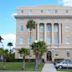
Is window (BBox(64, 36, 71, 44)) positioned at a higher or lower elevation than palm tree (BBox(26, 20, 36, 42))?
lower

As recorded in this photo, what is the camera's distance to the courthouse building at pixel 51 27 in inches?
4016

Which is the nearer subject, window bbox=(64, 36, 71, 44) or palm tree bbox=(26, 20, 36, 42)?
palm tree bbox=(26, 20, 36, 42)

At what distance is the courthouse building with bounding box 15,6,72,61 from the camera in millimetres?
102000

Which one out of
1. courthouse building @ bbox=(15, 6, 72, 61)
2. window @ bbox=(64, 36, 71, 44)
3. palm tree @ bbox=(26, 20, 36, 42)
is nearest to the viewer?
palm tree @ bbox=(26, 20, 36, 42)

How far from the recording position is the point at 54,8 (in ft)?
336

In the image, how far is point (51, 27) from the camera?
10356 centimetres

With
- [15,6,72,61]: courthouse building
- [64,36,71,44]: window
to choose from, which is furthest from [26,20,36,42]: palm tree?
[64,36,71,44]: window

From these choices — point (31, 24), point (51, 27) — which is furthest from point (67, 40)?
point (31, 24)

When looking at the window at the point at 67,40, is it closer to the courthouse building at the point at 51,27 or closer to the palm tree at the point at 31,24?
the courthouse building at the point at 51,27

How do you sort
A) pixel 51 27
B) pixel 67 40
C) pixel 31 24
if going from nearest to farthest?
pixel 31 24, pixel 67 40, pixel 51 27

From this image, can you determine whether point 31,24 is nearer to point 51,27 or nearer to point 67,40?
point 51,27

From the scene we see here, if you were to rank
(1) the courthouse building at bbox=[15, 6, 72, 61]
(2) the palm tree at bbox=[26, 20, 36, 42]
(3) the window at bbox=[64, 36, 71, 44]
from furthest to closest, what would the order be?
(1) the courthouse building at bbox=[15, 6, 72, 61]
(3) the window at bbox=[64, 36, 71, 44]
(2) the palm tree at bbox=[26, 20, 36, 42]

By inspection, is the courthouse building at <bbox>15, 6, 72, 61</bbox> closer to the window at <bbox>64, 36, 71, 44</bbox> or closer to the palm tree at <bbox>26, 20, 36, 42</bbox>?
the window at <bbox>64, 36, 71, 44</bbox>

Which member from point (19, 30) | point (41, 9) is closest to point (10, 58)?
point (19, 30)
